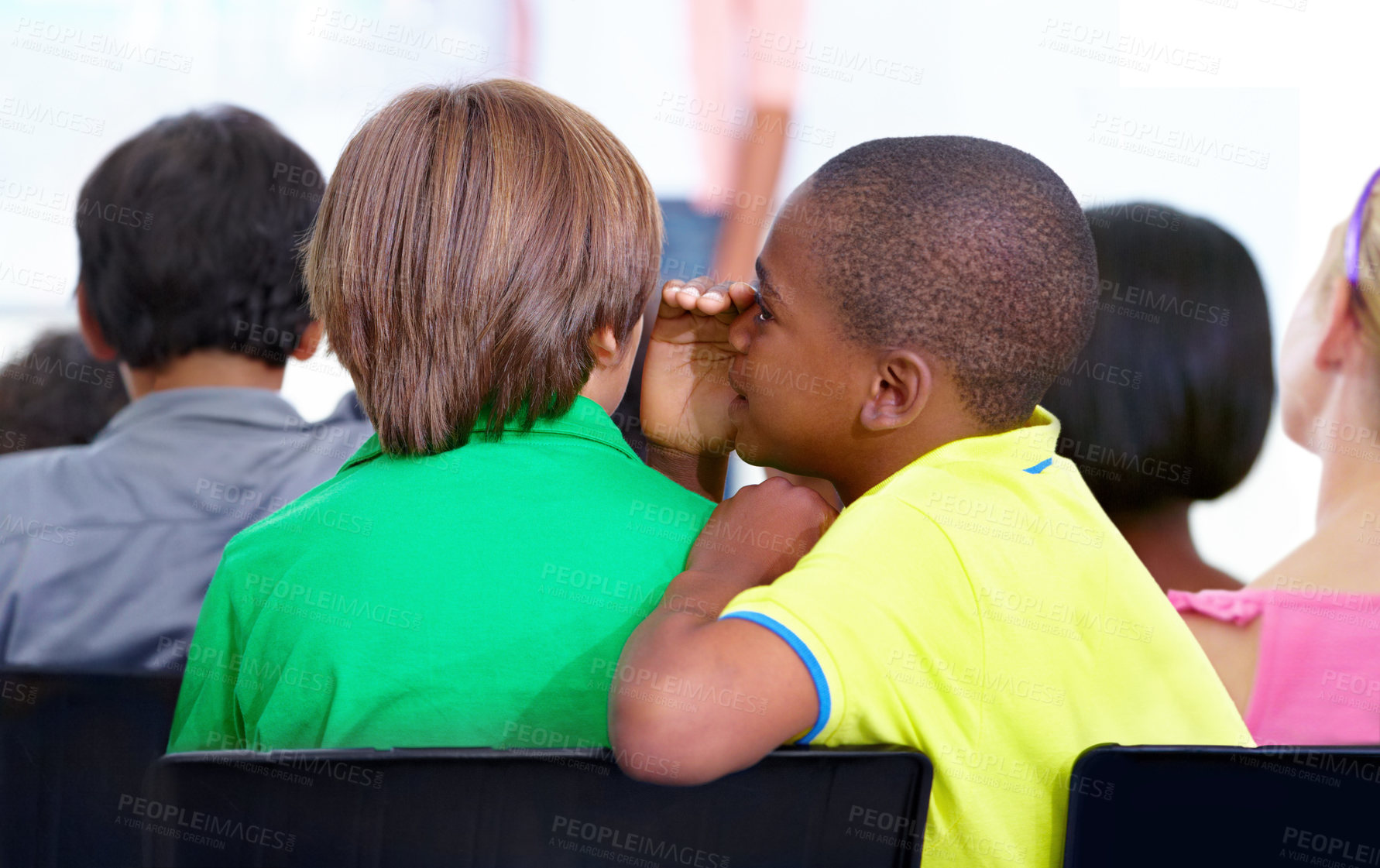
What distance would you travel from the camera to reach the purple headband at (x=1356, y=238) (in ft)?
5.40

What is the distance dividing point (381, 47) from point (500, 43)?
22cm

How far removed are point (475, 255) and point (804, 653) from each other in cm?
41

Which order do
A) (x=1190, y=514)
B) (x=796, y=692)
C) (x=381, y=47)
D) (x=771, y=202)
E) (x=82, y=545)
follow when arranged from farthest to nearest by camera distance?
(x=771, y=202) < (x=381, y=47) < (x=1190, y=514) < (x=82, y=545) < (x=796, y=692)

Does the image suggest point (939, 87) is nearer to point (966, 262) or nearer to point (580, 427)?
point (966, 262)

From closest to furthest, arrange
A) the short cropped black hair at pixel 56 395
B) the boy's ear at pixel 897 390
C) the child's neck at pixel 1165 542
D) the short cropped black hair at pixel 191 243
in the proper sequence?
the boy's ear at pixel 897 390, the short cropped black hair at pixel 191 243, the child's neck at pixel 1165 542, the short cropped black hair at pixel 56 395

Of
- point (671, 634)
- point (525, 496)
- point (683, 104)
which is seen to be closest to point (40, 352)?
point (683, 104)

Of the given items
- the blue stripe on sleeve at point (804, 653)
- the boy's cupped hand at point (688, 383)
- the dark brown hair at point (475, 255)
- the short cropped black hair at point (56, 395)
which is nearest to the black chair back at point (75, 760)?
the dark brown hair at point (475, 255)

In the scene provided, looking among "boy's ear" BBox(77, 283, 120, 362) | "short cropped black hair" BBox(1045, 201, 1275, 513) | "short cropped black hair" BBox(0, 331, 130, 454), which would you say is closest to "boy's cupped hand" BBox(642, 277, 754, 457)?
"short cropped black hair" BBox(1045, 201, 1275, 513)

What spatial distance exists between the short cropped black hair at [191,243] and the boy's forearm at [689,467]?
70 centimetres

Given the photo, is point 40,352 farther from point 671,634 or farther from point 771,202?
point 671,634

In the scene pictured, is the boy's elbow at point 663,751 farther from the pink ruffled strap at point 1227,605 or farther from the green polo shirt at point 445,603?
the pink ruffled strap at point 1227,605

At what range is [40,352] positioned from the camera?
1.97m

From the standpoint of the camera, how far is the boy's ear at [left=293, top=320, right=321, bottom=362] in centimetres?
161

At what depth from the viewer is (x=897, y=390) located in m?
0.88
